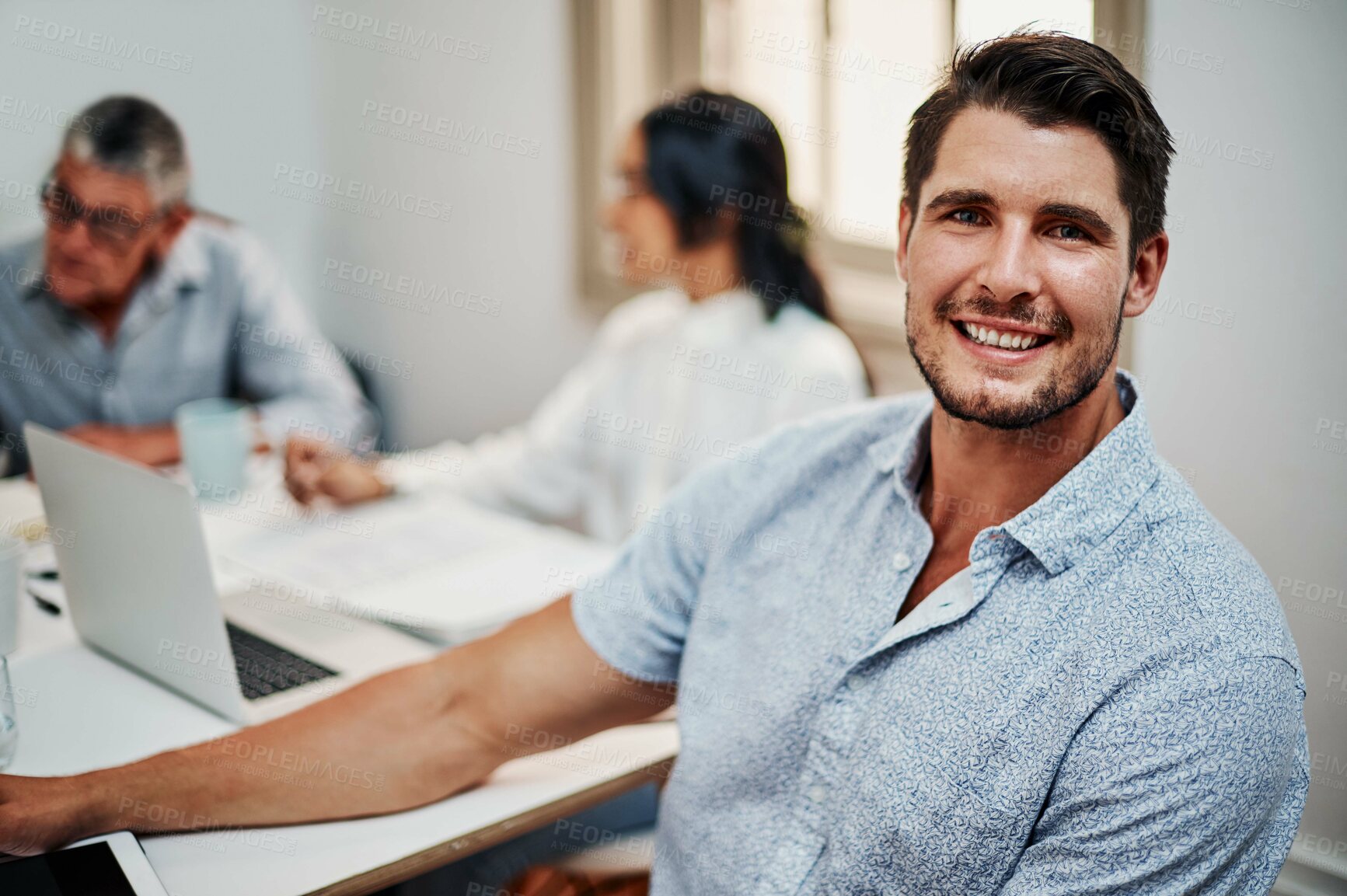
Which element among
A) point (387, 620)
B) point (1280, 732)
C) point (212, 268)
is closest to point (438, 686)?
point (387, 620)

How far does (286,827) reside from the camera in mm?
1100

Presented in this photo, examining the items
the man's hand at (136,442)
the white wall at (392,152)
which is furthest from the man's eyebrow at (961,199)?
the white wall at (392,152)

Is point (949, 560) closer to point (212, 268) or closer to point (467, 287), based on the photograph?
point (212, 268)

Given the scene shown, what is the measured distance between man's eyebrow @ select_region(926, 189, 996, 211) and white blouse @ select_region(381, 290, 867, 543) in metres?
0.89

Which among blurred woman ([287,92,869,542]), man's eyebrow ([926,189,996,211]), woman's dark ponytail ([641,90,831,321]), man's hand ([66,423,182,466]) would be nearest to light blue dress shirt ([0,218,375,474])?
man's hand ([66,423,182,466])

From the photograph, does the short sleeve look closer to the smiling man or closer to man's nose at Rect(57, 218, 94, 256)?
the smiling man

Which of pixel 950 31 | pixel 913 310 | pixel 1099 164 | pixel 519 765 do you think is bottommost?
pixel 519 765

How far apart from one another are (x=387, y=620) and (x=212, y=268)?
1.29 meters

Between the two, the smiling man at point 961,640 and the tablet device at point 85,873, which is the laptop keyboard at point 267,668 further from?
the tablet device at point 85,873

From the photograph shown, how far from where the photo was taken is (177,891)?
0.99m

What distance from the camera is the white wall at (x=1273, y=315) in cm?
133

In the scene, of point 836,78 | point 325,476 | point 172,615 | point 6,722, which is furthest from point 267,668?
point 836,78

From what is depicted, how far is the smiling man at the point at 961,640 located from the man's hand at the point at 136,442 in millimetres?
982

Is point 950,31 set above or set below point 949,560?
above
